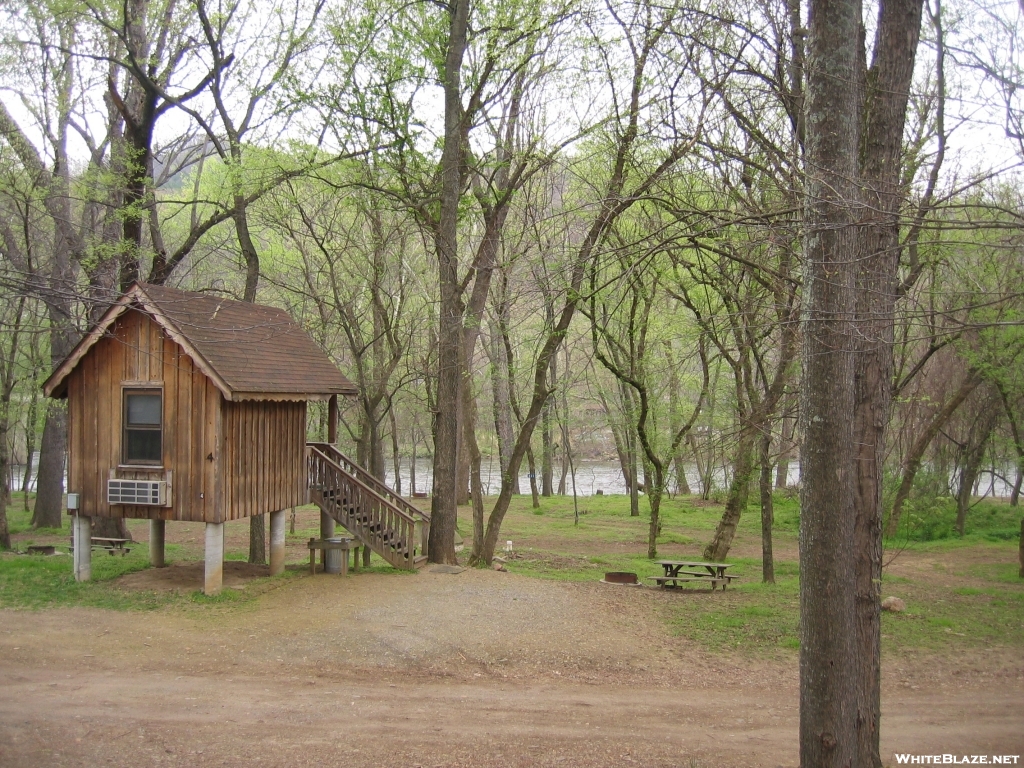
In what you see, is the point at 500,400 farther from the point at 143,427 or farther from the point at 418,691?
the point at 418,691

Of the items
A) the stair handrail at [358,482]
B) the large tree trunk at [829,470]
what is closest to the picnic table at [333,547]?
the stair handrail at [358,482]

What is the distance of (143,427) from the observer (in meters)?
12.9

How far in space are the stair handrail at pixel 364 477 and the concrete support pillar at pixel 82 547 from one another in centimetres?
436

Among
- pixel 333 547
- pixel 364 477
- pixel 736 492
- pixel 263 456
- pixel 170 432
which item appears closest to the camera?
pixel 170 432

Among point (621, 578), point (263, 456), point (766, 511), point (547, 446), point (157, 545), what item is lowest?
point (621, 578)

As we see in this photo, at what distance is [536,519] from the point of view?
99.7 feet

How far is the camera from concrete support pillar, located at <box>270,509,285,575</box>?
14773mm

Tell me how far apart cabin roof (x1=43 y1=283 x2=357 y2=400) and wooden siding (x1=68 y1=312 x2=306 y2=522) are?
1.24 ft

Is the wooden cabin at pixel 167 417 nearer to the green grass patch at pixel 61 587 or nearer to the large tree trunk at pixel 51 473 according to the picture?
the green grass patch at pixel 61 587

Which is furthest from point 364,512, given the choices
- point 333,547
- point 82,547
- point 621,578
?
point 621,578

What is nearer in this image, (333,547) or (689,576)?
(333,547)

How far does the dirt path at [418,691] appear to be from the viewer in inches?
291

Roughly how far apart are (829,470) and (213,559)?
1084 cm

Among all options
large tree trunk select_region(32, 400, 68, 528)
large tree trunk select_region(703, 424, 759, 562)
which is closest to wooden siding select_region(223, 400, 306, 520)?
large tree trunk select_region(703, 424, 759, 562)
